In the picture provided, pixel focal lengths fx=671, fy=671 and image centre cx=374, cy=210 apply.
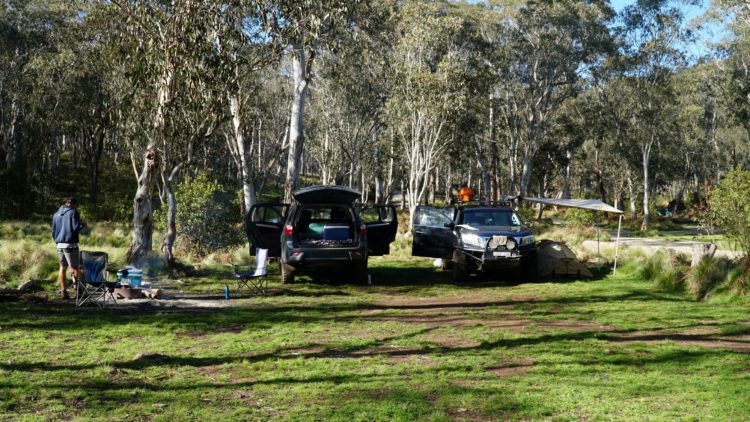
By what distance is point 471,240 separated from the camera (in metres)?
13.8

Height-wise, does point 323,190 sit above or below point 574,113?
below

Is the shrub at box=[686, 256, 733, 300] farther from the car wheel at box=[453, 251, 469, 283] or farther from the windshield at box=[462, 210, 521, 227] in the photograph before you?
the car wheel at box=[453, 251, 469, 283]

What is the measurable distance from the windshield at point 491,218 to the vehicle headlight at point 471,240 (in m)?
0.58

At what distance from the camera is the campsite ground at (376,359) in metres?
5.19

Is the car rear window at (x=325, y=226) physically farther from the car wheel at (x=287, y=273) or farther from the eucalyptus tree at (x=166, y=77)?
the eucalyptus tree at (x=166, y=77)

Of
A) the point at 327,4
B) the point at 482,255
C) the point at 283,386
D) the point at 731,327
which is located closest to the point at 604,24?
the point at 327,4

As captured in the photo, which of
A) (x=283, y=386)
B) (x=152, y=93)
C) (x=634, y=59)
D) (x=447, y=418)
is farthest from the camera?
(x=634, y=59)

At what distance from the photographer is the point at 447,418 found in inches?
195

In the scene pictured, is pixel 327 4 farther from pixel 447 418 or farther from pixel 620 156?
pixel 620 156

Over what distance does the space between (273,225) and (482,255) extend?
4.26 meters

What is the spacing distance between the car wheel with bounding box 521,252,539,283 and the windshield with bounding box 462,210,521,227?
0.99 m

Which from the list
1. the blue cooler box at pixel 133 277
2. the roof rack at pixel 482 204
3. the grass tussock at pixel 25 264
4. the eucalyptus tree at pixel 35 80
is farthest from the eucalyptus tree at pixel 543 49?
the blue cooler box at pixel 133 277

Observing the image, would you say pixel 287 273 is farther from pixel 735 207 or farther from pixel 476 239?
pixel 735 207

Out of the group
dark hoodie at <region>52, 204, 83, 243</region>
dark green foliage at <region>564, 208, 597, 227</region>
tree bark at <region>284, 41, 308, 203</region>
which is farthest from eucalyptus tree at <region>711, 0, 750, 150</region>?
dark hoodie at <region>52, 204, 83, 243</region>
